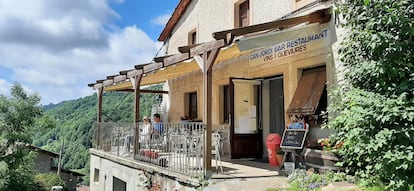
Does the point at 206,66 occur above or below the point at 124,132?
above

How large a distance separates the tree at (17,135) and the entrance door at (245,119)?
44.9 ft

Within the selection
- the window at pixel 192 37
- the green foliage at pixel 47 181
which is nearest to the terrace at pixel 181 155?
the window at pixel 192 37

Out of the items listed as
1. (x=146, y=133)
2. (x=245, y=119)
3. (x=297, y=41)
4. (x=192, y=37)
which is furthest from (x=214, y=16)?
(x=146, y=133)

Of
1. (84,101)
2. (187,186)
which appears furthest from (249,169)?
(84,101)

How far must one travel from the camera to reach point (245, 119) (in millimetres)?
11328

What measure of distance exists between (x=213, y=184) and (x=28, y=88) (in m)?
17.9

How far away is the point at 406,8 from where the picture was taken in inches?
236

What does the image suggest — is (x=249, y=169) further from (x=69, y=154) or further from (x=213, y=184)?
(x=69, y=154)

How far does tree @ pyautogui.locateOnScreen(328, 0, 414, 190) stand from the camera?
5426mm

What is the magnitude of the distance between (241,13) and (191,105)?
17.2 ft

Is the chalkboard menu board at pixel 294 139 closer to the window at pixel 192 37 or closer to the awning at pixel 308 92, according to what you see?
the awning at pixel 308 92

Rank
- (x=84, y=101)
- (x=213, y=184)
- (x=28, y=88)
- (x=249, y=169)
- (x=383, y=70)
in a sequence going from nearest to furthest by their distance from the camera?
(x=383, y=70)
(x=213, y=184)
(x=249, y=169)
(x=28, y=88)
(x=84, y=101)

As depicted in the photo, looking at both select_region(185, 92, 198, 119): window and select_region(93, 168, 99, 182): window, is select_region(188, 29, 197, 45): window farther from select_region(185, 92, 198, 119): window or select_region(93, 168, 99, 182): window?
select_region(93, 168, 99, 182): window

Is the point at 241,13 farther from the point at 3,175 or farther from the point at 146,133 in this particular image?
the point at 3,175
